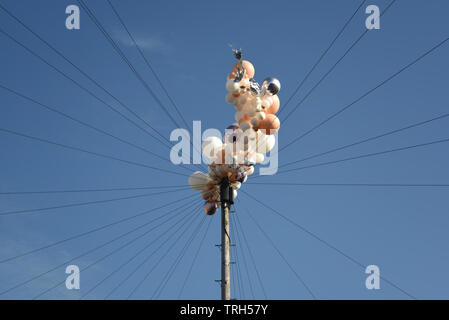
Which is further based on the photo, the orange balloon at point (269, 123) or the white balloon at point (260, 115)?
the orange balloon at point (269, 123)

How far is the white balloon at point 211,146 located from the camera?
1806cm

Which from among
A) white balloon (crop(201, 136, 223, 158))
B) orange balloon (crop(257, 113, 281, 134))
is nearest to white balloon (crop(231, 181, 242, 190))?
white balloon (crop(201, 136, 223, 158))

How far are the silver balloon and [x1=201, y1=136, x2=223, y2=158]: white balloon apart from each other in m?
2.13

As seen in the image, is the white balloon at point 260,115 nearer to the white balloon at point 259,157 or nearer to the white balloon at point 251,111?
the white balloon at point 251,111

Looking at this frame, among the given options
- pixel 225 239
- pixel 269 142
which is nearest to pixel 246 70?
pixel 269 142

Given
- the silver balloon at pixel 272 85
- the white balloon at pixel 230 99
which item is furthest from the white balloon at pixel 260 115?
the white balloon at pixel 230 99

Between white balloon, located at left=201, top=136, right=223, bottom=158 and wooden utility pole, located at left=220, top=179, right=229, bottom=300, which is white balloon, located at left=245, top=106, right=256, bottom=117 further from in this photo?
wooden utility pole, located at left=220, top=179, right=229, bottom=300

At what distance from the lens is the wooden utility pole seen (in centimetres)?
1739

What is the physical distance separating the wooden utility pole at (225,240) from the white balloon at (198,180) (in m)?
0.52

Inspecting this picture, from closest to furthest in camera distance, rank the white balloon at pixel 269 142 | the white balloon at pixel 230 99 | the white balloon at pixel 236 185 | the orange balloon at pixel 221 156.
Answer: the white balloon at pixel 230 99, the white balloon at pixel 269 142, the orange balloon at pixel 221 156, the white balloon at pixel 236 185
